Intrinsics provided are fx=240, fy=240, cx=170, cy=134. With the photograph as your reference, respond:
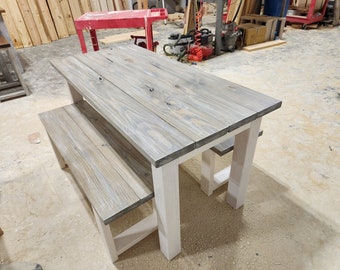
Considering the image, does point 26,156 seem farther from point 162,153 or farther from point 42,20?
point 42,20

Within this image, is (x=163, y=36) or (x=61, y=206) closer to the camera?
(x=61, y=206)

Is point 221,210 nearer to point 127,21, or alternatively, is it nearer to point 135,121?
point 135,121

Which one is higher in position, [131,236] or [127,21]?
[127,21]

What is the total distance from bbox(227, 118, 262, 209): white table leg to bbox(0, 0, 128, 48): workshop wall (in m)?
4.95

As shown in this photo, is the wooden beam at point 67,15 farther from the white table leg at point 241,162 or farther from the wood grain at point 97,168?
the white table leg at point 241,162

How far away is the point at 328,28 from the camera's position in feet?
16.4

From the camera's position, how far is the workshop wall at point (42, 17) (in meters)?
4.38

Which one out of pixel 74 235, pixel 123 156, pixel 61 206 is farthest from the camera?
pixel 61 206

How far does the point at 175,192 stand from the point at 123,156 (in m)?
0.37

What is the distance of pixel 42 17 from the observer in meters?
4.79

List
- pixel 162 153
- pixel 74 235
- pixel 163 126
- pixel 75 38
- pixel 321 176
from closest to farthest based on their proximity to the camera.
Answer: pixel 162 153 → pixel 163 126 → pixel 74 235 → pixel 321 176 → pixel 75 38

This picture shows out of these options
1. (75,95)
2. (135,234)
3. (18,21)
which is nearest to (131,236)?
(135,234)

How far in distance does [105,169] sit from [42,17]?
4.96 meters

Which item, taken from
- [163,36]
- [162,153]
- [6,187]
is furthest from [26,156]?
[163,36]
